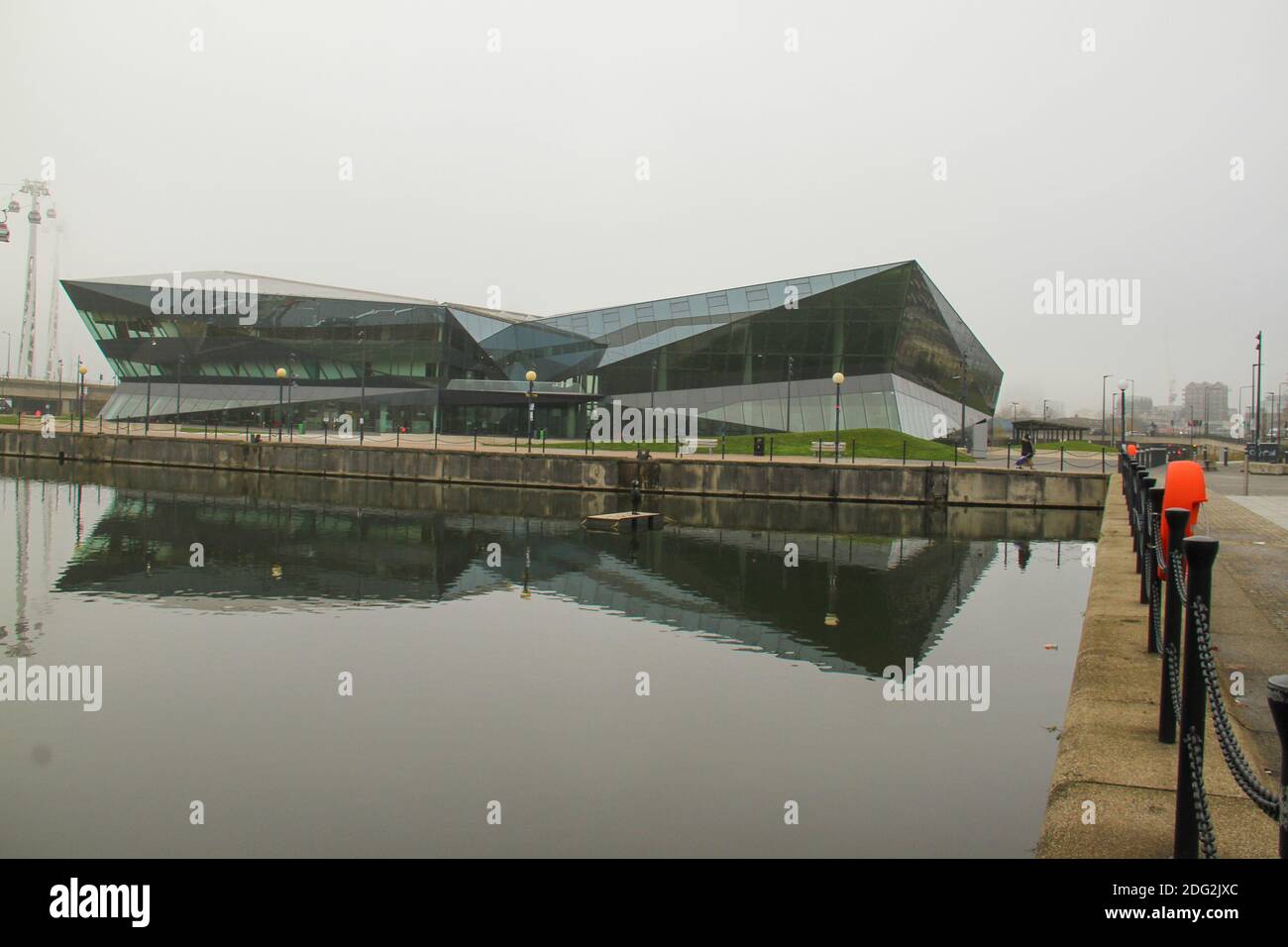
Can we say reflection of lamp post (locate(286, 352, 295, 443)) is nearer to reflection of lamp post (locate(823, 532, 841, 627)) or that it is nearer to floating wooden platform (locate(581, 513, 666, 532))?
floating wooden platform (locate(581, 513, 666, 532))

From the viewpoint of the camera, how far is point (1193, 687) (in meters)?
4.67

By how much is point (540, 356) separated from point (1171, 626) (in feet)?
229

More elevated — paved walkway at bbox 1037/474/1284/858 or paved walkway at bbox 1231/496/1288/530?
paved walkway at bbox 1231/496/1288/530

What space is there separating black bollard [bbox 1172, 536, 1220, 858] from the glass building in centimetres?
5549

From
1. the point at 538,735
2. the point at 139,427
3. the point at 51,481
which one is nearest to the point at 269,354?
the point at 139,427

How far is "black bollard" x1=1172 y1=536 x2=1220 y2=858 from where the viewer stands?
14.7ft

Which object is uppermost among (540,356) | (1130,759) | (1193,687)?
(540,356)

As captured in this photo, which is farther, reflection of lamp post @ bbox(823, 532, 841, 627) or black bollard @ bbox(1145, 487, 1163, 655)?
reflection of lamp post @ bbox(823, 532, 841, 627)

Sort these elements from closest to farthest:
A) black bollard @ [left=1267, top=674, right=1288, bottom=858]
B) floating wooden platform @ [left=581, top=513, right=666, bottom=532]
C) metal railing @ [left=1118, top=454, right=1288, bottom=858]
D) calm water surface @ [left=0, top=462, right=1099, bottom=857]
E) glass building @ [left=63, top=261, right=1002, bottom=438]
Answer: black bollard @ [left=1267, top=674, right=1288, bottom=858], metal railing @ [left=1118, top=454, right=1288, bottom=858], calm water surface @ [left=0, top=462, right=1099, bottom=857], floating wooden platform @ [left=581, top=513, right=666, bottom=532], glass building @ [left=63, top=261, right=1002, bottom=438]

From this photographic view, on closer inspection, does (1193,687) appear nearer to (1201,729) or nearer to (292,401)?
(1201,729)

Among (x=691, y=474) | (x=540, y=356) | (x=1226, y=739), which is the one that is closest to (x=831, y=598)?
(x=1226, y=739)

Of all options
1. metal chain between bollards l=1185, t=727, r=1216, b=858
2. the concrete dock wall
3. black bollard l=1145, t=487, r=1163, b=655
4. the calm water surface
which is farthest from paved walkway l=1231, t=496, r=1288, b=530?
metal chain between bollards l=1185, t=727, r=1216, b=858

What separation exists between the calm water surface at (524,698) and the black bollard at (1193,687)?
336 cm

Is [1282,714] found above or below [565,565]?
above
